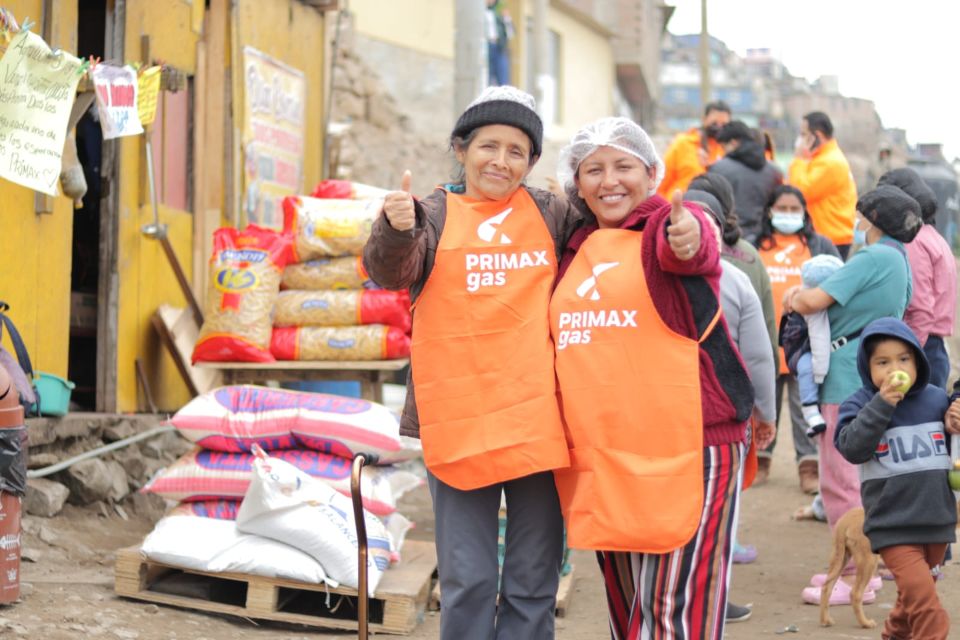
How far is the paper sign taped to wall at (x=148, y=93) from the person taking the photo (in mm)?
5832

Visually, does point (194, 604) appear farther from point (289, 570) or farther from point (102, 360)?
point (102, 360)

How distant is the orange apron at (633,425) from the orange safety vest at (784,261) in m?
4.19

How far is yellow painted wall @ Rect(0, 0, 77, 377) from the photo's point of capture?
6.14m

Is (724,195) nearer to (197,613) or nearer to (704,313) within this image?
(704,313)

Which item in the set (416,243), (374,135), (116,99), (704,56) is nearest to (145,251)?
(116,99)

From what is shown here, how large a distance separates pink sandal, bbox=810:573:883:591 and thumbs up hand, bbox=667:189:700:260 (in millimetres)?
3071

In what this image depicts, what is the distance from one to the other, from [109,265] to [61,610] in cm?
278

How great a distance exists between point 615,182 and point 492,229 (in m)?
0.35

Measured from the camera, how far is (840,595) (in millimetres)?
5609

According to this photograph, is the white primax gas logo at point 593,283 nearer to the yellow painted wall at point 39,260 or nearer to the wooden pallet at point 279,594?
the wooden pallet at point 279,594

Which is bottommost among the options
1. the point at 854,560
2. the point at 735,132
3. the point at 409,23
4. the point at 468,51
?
the point at 854,560

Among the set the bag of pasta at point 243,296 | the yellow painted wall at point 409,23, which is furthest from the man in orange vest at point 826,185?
the yellow painted wall at point 409,23

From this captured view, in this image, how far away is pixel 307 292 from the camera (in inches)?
286

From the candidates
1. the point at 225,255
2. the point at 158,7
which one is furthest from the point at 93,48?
the point at 225,255
